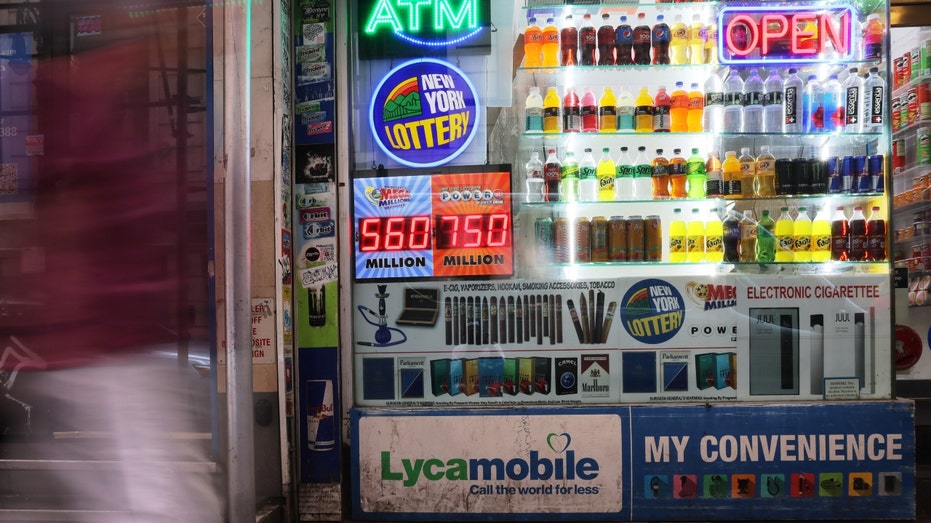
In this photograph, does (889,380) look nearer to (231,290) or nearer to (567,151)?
(567,151)

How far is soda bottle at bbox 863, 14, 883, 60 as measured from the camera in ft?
12.6

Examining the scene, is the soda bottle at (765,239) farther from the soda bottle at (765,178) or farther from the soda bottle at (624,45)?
the soda bottle at (624,45)

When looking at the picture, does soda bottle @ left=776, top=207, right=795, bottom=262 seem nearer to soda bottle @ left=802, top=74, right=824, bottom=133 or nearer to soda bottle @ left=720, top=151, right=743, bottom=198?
soda bottle @ left=720, top=151, right=743, bottom=198

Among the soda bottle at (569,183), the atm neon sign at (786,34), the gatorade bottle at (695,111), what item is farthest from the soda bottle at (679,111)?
the soda bottle at (569,183)

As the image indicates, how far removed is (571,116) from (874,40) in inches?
76.2

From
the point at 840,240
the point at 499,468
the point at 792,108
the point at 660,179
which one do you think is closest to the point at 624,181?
the point at 660,179

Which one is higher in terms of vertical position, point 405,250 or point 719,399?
point 405,250

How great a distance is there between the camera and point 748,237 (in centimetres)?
394

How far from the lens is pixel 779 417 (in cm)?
370

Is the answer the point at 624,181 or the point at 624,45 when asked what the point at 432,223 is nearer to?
the point at 624,181

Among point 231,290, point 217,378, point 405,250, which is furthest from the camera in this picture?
point 405,250

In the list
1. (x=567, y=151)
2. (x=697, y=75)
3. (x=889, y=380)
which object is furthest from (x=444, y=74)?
(x=889, y=380)

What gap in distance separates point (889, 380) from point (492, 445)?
8.18 feet

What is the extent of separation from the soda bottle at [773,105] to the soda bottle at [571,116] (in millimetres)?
1200
